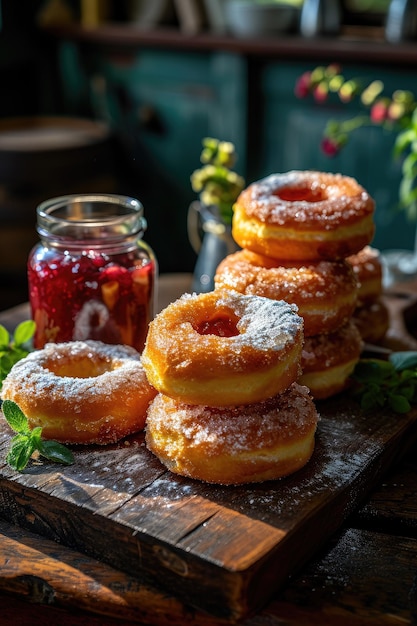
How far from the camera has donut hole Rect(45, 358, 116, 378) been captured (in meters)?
1.19

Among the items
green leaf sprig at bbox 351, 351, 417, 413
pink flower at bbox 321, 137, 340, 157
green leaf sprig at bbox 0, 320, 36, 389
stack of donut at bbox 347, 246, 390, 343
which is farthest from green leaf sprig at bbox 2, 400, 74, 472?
pink flower at bbox 321, 137, 340, 157

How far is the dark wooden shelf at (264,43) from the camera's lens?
2.83 m

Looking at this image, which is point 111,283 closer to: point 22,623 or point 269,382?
point 269,382

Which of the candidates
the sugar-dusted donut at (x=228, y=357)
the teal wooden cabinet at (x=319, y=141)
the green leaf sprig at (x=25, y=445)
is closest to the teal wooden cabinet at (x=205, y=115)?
the teal wooden cabinet at (x=319, y=141)

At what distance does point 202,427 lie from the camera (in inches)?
39.9

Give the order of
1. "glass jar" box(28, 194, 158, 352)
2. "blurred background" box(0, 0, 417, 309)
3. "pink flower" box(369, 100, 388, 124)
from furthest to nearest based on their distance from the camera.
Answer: "blurred background" box(0, 0, 417, 309) < "pink flower" box(369, 100, 388, 124) < "glass jar" box(28, 194, 158, 352)

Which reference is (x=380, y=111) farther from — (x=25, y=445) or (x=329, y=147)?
(x=25, y=445)

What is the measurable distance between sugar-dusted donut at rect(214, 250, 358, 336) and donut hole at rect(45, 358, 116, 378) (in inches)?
8.3

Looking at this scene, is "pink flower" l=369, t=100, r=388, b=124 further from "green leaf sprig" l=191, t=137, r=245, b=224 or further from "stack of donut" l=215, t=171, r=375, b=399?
"stack of donut" l=215, t=171, r=375, b=399

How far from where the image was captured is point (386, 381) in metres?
1.28

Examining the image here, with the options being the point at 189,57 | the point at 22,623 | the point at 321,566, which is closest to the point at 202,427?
the point at 321,566

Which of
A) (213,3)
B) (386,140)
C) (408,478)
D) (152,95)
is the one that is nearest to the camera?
(408,478)

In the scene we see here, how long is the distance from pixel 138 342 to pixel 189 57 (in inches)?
87.6

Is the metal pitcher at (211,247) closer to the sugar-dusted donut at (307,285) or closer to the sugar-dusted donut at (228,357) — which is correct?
the sugar-dusted donut at (307,285)
